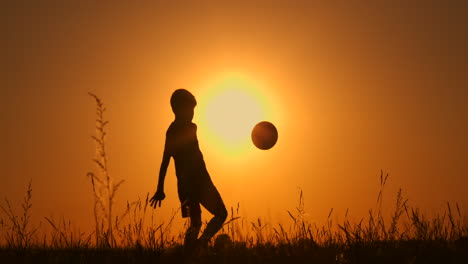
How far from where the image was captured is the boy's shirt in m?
6.93

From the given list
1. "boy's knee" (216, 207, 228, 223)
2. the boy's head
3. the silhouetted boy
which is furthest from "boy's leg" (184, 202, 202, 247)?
the boy's head

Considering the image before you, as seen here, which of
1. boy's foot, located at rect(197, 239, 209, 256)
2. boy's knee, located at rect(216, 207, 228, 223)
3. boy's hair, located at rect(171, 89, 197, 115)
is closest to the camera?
boy's foot, located at rect(197, 239, 209, 256)

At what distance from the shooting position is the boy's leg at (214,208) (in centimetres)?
639

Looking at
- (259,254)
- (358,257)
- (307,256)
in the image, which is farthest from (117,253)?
(358,257)

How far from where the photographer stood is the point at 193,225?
21.1ft

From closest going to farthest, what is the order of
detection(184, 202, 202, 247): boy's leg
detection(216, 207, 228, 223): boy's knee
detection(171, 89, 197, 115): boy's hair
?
1. detection(184, 202, 202, 247): boy's leg
2. detection(216, 207, 228, 223): boy's knee
3. detection(171, 89, 197, 115): boy's hair

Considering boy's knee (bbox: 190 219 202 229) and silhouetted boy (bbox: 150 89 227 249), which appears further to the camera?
silhouetted boy (bbox: 150 89 227 249)

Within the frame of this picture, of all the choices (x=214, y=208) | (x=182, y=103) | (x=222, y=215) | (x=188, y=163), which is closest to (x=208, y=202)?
(x=214, y=208)

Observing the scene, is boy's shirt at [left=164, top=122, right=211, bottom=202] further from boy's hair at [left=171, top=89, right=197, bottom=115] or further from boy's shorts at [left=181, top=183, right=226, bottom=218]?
boy's hair at [left=171, top=89, right=197, bottom=115]

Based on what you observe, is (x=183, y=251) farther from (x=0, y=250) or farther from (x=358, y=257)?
(x=0, y=250)

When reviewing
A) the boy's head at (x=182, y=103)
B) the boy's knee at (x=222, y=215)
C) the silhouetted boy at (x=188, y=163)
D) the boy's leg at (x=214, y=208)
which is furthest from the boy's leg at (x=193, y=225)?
the boy's head at (x=182, y=103)

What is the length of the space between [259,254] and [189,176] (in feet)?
6.99

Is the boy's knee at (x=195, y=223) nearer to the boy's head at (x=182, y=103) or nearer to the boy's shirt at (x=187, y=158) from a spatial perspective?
the boy's shirt at (x=187, y=158)

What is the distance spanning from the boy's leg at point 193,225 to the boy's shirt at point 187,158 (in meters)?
0.14
